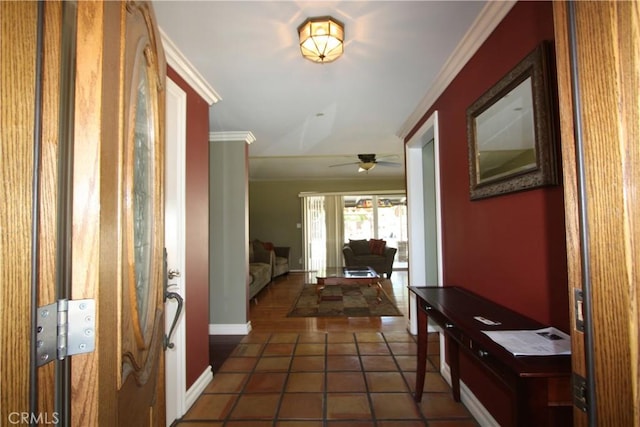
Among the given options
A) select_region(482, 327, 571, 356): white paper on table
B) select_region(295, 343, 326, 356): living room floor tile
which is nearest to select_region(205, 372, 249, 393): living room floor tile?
select_region(295, 343, 326, 356): living room floor tile

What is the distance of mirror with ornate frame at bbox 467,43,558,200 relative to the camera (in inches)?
48.2

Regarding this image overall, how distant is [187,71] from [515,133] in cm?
212

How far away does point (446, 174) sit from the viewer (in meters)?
2.40

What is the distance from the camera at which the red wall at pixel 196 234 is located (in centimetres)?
214

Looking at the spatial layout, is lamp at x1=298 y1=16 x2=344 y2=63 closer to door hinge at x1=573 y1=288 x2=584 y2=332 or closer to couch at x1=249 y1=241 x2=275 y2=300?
door hinge at x1=573 y1=288 x2=584 y2=332

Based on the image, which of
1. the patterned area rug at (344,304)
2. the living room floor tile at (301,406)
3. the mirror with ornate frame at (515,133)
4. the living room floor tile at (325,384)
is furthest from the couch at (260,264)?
the mirror with ornate frame at (515,133)

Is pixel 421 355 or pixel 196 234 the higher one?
pixel 196 234

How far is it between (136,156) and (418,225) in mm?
3045

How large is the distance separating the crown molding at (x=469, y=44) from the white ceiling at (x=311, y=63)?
35 mm

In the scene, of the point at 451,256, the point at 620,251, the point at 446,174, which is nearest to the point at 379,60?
the point at 446,174

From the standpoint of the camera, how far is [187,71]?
6.99ft

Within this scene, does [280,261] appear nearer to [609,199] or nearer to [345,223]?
[345,223]

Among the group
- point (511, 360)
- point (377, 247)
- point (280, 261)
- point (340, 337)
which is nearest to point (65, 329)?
point (511, 360)

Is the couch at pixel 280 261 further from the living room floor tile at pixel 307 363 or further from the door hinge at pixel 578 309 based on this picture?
the door hinge at pixel 578 309
